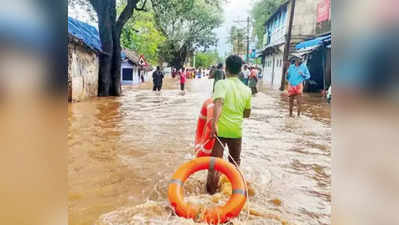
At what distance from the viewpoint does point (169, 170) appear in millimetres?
5000

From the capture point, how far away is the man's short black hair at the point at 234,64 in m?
3.72

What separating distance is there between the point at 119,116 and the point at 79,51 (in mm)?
6442

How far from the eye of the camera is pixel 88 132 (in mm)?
7688

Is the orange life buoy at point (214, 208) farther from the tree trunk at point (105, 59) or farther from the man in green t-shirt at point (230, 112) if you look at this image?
the tree trunk at point (105, 59)

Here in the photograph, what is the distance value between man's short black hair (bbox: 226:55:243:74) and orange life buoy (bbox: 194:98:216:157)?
391 millimetres

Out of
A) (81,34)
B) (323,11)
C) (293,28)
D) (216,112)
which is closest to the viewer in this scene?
(216,112)

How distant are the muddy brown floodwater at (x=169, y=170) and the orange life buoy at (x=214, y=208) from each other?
12 cm

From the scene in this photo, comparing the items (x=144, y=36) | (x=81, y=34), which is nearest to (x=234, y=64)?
(x=81, y=34)

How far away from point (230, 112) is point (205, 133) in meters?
0.35

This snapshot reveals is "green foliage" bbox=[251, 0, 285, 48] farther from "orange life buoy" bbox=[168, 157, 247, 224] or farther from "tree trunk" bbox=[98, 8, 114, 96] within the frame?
"orange life buoy" bbox=[168, 157, 247, 224]

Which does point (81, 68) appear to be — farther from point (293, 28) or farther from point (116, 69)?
point (293, 28)

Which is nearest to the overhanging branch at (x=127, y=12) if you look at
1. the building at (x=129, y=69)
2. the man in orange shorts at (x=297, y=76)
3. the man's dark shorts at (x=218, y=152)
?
the man in orange shorts at (x=297, y=76)

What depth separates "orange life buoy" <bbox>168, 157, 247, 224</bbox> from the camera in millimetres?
3104

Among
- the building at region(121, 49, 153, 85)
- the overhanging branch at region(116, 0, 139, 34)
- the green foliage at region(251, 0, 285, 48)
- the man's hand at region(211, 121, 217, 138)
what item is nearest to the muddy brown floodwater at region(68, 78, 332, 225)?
the man's hand at region(211, 121, 217, 138)
